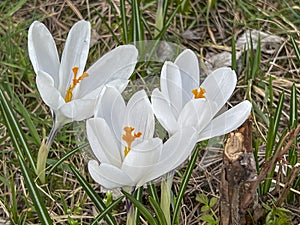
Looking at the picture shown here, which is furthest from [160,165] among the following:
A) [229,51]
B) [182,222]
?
[229,51]

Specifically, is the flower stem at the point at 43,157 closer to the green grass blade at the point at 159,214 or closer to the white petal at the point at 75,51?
the white petal at the point at 75,51

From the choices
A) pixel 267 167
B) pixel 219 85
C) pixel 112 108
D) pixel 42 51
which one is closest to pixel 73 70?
pixel 42 51

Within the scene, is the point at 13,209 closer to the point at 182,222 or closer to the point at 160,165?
the point at 182,222

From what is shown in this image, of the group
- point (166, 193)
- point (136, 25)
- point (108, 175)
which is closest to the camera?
point (108, 175)

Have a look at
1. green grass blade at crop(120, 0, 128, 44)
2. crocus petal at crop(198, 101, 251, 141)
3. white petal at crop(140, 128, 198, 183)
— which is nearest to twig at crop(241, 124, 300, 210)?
crocus petal at crop(198, 101, 251, 141)

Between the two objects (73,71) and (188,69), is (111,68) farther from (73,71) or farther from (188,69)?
(188,69)

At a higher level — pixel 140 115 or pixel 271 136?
pixel 140 115

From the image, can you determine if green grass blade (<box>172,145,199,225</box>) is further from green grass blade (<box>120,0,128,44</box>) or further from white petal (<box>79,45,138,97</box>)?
green grass blade (<box>120,0,128,44</box>)
